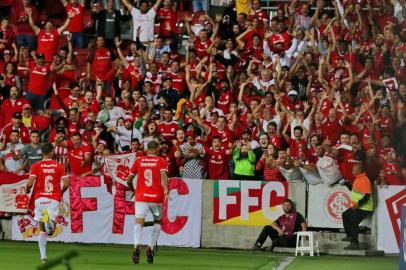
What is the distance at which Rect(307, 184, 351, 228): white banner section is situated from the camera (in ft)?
78.3

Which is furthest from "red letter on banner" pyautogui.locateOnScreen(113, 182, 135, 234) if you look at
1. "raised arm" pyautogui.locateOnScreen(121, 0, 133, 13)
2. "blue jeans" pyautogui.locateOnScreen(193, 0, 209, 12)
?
"blue jeans" pyautogui.locateOnScreen(193, 0, 209, 12)

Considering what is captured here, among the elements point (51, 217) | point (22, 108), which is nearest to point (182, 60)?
point (22, 108)

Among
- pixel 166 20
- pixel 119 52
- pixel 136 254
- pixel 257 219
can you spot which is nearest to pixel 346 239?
pixel 257 219

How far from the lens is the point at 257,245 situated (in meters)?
23.9

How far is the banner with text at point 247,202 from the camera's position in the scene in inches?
947

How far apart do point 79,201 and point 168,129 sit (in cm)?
255

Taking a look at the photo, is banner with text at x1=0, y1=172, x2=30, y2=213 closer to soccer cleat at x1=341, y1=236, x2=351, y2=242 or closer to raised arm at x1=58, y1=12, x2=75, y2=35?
raised arm at x1=58, y1=12, x2=75, y2=35

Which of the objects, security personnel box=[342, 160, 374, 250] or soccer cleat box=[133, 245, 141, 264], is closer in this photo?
soccer cleat box=[133, 245, 141, 264]

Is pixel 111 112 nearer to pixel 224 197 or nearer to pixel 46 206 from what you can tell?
pixel 224 197

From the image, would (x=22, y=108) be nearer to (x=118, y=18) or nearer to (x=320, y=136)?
(x=118, y=18)

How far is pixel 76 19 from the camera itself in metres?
30.8

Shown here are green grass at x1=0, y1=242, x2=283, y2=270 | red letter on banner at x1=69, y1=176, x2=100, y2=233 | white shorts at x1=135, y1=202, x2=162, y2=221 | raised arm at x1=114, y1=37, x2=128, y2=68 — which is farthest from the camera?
raised arm at x1=114, y1=37, x2=128, y2=68

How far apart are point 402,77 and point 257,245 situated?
590cm

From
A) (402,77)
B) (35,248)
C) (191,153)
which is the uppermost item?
(402,77)
